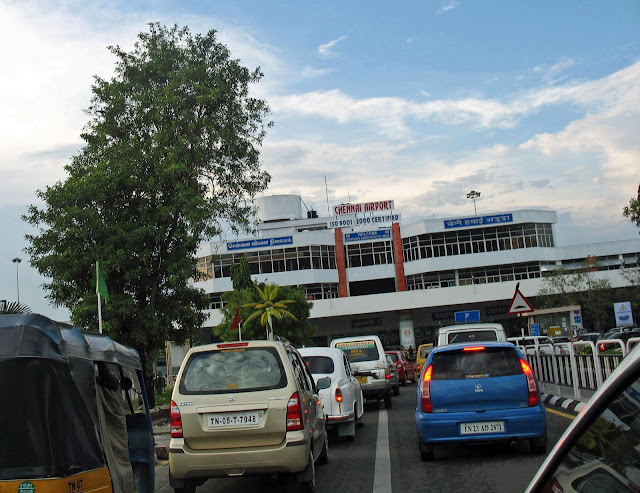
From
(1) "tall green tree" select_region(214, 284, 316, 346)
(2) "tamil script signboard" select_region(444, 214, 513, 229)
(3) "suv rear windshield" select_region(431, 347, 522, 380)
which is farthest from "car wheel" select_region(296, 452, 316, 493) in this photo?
(2) "tamil script signboard" select_region(444, 214, 513, 229)

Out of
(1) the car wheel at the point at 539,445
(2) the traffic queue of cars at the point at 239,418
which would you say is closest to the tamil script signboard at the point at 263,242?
(1) the car wheel at the point at 539,445

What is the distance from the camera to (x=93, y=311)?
2755 centimetres

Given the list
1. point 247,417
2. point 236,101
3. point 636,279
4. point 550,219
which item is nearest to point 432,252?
point 550,219

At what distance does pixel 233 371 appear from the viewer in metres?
8.16

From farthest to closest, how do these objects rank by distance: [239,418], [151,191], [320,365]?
[151,191] < [320,365] < [239,418]

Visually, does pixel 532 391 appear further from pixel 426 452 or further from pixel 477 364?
pixel 426 452

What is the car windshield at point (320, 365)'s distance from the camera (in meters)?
13.7

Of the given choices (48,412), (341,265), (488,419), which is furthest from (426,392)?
(341,265)

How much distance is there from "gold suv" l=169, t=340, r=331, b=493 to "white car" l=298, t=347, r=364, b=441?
4.15 meters

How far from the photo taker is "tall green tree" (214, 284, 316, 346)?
56.8 meters

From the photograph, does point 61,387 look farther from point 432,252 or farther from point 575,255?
point 575,255

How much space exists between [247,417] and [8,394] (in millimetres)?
3721

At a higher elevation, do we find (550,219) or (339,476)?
(550,219)

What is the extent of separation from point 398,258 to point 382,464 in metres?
60.7
